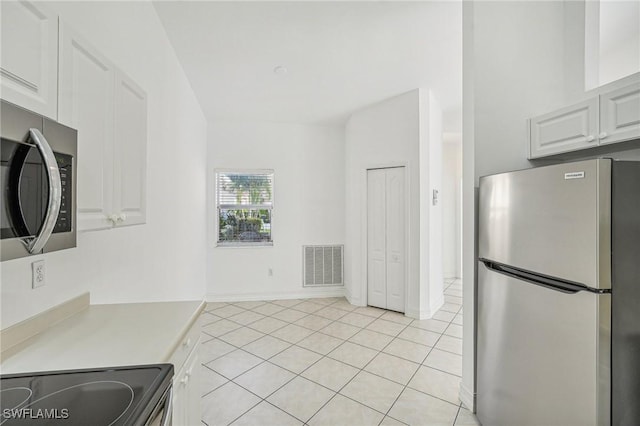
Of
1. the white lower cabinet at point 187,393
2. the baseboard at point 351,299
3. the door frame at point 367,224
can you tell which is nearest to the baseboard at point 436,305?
the door frame at point 367,224

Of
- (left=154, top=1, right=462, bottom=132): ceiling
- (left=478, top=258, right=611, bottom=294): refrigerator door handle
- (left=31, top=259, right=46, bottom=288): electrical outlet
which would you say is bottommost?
(left=478, top=258, right=611, bottom=294): refrigerator door handle

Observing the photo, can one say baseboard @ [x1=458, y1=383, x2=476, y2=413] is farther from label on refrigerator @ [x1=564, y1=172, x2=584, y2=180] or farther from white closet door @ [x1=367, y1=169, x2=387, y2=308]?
white closet door @ [x1=367, y1=169, x2=387, y2=308]

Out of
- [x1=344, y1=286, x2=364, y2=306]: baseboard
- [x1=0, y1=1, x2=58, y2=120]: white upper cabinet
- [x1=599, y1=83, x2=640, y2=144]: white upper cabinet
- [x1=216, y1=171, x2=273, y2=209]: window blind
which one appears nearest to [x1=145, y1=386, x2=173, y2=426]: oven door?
[x1=0, y1=1, x2=58, y2=120]: white upper cabinet

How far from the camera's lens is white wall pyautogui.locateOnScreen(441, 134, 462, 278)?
19.8 feet

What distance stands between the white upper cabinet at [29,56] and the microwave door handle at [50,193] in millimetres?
130

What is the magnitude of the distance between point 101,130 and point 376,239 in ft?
11.7

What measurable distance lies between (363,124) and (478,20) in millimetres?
2328

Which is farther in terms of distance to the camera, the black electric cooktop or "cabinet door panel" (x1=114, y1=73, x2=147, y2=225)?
"cabinet door panel" (x1=114, y1=73, x2=147, y2=225)

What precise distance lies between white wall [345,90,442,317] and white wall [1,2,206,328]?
2.28 meters

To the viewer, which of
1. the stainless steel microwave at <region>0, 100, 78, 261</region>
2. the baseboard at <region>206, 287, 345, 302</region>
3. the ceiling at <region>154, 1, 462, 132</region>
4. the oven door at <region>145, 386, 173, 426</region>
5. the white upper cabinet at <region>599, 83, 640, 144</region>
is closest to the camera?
the stainless steel microwave at <region>0, 100, 78, 261</region>

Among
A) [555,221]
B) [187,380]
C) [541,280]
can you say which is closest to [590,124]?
[555,221]

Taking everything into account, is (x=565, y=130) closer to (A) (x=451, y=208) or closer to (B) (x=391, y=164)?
(B) (x=391, y=164)

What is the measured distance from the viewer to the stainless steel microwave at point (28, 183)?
2.11ft

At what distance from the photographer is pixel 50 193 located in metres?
0.73
